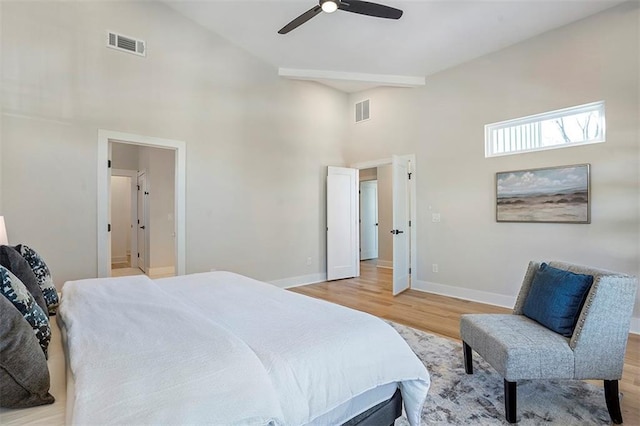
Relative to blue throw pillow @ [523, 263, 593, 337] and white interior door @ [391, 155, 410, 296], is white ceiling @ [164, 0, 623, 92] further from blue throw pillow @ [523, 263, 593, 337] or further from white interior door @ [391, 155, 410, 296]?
blue throw pillow @ [523, 263, 593, 337]

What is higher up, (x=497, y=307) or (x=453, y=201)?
(x=453, y=201)

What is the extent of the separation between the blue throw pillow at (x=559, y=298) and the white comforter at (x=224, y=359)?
1042mm

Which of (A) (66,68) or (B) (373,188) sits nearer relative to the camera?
(A) (66,68)

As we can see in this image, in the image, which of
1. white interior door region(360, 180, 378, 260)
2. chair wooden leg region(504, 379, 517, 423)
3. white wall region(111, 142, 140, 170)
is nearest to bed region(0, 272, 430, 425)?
chair wooden leg region(504, 379, 517, 423)

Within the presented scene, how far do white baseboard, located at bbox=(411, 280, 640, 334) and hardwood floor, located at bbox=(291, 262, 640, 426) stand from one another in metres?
0.13

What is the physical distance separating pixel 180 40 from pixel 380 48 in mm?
2594

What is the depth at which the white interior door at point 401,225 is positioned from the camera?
4.70 m

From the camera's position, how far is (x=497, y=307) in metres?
4.03

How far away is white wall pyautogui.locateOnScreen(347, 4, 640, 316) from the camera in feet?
10.6

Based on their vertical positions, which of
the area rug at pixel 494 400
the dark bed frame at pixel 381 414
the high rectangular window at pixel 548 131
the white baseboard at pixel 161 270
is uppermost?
the high rectangular window at pixel 548 131

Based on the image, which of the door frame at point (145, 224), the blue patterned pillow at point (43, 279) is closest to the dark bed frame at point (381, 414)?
the blue patterned pillow at point (43, 279)

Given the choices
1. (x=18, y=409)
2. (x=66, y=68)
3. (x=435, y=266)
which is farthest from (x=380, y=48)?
(x=18, y=409)

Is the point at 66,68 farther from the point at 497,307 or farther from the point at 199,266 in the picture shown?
the point at 497,307

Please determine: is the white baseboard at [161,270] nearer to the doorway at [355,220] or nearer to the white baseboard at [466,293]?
the doorway at [355,220]
